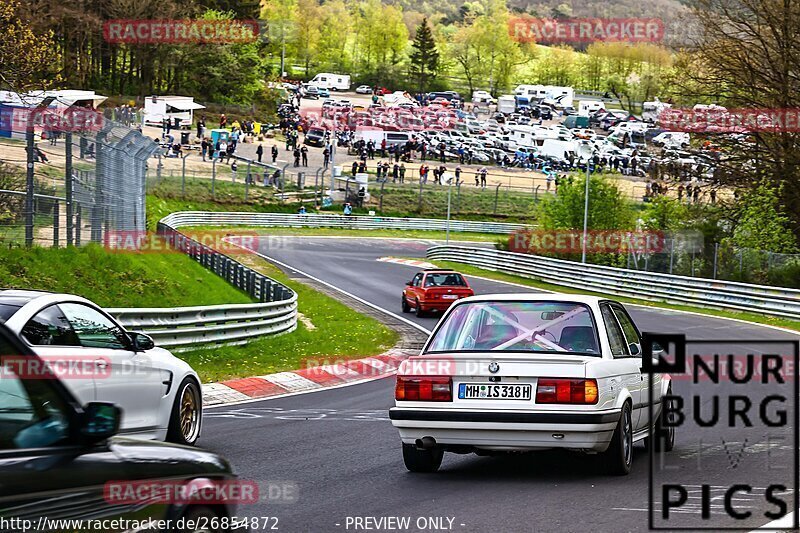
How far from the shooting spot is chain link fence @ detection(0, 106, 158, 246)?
17.8 meters

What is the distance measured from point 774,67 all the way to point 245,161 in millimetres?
40842

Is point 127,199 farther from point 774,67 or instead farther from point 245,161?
point 245,161

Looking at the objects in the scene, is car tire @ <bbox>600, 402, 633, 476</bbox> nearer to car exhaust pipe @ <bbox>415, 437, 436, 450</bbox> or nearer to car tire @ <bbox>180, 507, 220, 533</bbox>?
car exhaust pipe @ <bbox>415, 437, 436, 450</bbox>

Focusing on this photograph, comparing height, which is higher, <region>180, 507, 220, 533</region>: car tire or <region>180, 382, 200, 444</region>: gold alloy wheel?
<region>180, 507, 220, 533</region>: car tire

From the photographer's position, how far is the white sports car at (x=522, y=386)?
8.83m

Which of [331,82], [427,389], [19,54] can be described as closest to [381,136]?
[331,82]

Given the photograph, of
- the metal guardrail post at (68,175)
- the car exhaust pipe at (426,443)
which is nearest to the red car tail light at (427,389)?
the car exhaust pipe at (426,443)

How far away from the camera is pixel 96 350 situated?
8.88 metres

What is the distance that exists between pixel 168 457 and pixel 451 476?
15.3ft

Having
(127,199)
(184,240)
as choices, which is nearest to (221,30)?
(184,240)

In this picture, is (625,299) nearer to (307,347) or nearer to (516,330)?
(307,347)

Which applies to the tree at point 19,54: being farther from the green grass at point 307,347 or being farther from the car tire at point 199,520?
the car tire at point 199,520

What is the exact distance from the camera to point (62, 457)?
14.4 ft

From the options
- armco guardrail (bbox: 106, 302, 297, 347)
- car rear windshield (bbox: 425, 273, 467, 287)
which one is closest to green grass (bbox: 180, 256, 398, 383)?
Result: armco guardrail (bbox: 106, 302, 297, 347)
